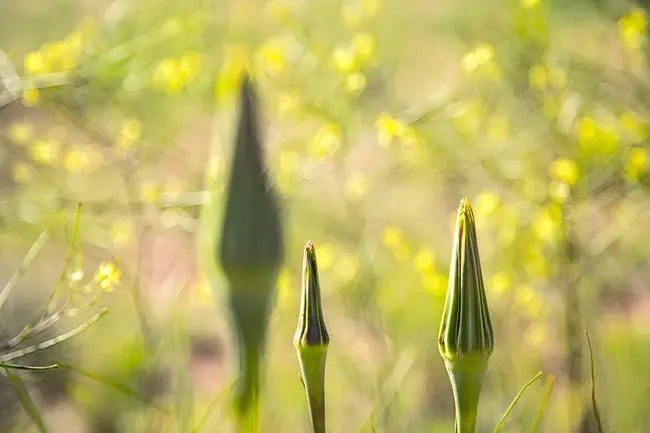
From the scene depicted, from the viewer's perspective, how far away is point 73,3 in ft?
8.29

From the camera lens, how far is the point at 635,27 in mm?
926

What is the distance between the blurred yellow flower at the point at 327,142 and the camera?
3.53 ft

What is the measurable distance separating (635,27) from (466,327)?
2.42 feet

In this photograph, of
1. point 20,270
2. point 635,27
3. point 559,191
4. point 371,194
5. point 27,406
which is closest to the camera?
point 27,406

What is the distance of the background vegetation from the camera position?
3.51 feet

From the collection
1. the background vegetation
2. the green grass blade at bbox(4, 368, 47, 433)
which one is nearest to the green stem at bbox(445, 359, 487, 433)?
the green grass blade at bbox(4, 368, 47, 433)

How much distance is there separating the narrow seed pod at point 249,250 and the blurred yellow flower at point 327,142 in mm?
766

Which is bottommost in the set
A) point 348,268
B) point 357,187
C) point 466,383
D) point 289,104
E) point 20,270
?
point 466,383

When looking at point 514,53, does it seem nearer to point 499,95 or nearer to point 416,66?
point 499,95

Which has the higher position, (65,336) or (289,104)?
(289,104)

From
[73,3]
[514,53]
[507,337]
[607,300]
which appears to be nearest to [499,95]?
[514,53]

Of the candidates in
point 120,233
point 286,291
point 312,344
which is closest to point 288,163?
point 286,291

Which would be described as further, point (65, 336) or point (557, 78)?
point (557, 78)

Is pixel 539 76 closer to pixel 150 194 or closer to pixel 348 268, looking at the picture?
pixel 348 268
